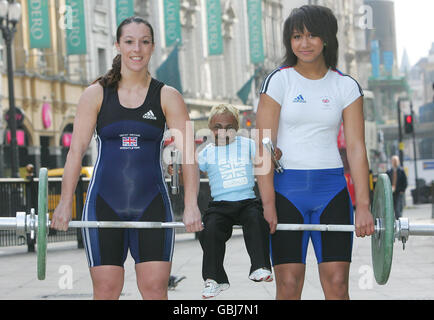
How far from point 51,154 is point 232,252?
2144 cm

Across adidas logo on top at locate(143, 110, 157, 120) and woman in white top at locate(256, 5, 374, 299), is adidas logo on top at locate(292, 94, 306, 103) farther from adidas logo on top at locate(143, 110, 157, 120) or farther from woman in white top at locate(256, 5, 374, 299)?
adidas logo on top at locate(143, 110, 157, 120)

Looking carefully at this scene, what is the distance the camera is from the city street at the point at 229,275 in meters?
8.69

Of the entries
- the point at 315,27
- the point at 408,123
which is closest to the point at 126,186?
the point at 315,27

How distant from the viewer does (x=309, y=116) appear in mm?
4609

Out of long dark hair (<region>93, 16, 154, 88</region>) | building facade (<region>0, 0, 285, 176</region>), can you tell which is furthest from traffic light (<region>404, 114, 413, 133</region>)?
long dark hair (<region>93, 16, 154, 88</region>)

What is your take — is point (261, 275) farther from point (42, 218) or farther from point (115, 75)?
point (115, 75)

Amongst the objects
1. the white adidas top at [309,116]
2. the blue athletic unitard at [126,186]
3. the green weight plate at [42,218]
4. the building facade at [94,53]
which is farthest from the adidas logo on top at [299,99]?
the building facade at [94,53]

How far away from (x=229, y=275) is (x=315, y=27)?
6.18 meters

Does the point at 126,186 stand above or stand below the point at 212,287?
above

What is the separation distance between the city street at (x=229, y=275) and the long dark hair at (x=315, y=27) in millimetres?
3806

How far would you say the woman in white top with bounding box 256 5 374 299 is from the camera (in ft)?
15.1

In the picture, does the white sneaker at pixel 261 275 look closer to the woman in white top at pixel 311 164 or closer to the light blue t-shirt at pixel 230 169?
the woman in white top at pixel 311 164
